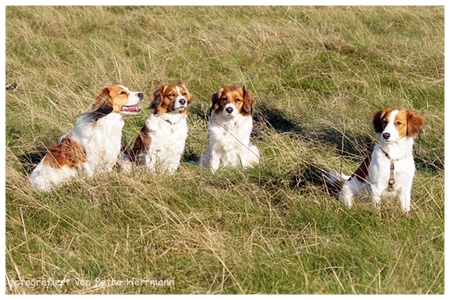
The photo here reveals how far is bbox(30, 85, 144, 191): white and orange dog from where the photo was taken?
6.21m

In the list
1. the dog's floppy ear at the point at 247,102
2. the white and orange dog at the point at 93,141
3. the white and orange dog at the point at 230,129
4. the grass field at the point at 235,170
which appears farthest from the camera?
the dog's floppy ear at the point at 247,102

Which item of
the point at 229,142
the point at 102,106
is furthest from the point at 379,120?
the point at 102,106

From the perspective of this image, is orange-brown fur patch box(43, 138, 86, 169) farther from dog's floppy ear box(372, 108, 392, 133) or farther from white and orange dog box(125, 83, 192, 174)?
dog's floppy ear box(372, 108, 392, 133)

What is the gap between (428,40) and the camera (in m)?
10.0

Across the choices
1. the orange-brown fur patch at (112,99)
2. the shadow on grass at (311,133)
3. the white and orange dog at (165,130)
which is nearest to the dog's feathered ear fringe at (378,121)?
the shadow on grass at (311,133)

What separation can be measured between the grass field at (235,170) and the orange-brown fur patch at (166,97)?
573 mm

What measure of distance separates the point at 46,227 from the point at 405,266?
2405mm

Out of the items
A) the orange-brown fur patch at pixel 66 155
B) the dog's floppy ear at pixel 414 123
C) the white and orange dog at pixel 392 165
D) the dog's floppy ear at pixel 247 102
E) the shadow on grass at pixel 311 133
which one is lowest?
the shadow on grass at pixel 311 133

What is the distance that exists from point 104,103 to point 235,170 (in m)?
1.32

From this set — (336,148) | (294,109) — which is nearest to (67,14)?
(294,109)

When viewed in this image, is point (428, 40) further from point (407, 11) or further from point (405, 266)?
point (405, 266)

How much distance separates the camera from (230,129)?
23.0 feet

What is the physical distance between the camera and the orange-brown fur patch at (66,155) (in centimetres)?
625

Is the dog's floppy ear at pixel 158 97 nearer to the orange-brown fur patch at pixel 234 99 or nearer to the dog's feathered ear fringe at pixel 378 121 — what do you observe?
the orange-brown fur patch at pixel 234 99
